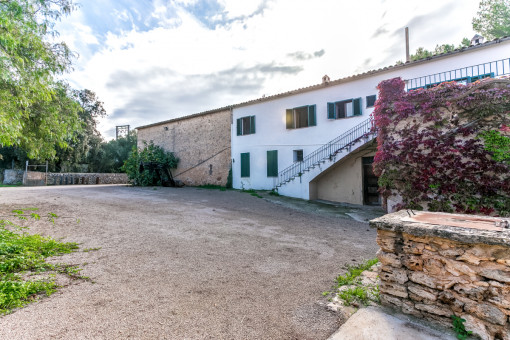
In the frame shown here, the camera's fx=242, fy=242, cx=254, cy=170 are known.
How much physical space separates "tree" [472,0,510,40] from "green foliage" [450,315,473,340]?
2645 cm

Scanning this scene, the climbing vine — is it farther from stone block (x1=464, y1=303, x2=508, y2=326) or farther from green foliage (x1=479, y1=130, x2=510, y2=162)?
stone block (x1=464, y1=303, x2=508, y2=326)

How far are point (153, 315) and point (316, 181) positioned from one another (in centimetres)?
1119

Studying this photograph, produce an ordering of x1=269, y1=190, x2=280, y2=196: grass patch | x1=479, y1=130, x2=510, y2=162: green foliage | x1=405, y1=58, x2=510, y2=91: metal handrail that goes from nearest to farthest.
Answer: x1=479, y1=130, x2=510, y2=162: green foliage < x1=405, y1=58, x2=510, y2=91: metal handrail < x1=269, y1=190, x2=280, y2=196: grass patch

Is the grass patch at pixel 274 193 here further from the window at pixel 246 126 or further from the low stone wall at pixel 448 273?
the low stone wall at pixel 448 273

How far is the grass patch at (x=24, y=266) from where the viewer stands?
2635 millimetres

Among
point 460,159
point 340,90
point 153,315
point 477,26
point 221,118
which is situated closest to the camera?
point 153,315

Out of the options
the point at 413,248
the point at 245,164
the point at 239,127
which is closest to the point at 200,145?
the point at 239,127

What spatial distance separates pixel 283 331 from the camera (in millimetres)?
2279

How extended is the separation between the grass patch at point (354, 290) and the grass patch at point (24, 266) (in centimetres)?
341

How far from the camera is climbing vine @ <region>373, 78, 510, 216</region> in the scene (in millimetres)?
5348

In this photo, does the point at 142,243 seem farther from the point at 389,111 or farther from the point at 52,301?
the point at 389,111

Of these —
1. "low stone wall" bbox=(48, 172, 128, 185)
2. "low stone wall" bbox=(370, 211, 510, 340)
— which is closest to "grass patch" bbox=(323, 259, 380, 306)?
"low stone wall" bbox=(370, 211, 510, 340)

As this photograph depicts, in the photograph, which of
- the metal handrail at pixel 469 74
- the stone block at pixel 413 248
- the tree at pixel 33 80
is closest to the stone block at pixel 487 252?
the stone block at pixel 413 248

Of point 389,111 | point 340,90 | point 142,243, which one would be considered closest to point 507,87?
point 389,111
